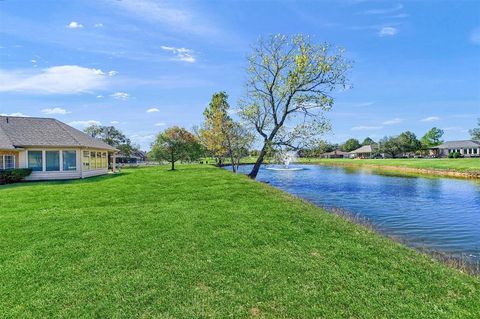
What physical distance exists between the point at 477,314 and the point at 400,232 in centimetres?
691

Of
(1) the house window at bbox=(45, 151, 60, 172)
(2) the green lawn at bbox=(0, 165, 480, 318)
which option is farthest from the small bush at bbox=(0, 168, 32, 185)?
(2) the green lawn at bbox=(0, 165, 480, 318)

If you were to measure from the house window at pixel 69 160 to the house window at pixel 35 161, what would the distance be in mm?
1497

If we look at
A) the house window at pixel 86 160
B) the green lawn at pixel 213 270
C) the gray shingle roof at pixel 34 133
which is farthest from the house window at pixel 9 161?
the green lawn at pixel 213 270

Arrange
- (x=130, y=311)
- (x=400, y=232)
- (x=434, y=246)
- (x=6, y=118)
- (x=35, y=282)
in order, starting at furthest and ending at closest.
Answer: (x=6, y=118) → (x=400, y=232) → (x=434, y=246) → (x=35, y=282) → (x=130, y=311)

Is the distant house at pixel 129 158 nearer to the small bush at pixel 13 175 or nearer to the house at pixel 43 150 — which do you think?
the house at pixel 43 150

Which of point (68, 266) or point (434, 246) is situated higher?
point (68, 266)

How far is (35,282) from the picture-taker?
561 cm

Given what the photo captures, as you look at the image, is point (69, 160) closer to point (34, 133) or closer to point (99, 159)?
point (34, 133)

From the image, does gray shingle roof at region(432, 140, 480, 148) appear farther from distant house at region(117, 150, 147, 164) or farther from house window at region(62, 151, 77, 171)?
house window at region(62, 151, 77, 171)

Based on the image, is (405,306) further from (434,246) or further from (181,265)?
(434,246)

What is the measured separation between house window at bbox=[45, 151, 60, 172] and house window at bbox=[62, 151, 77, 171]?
1.39 feet

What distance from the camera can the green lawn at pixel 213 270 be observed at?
15.8 ft

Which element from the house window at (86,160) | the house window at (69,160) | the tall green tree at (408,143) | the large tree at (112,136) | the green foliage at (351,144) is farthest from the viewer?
the green foliage at (351,144)

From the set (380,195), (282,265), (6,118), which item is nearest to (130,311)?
(282,265)
